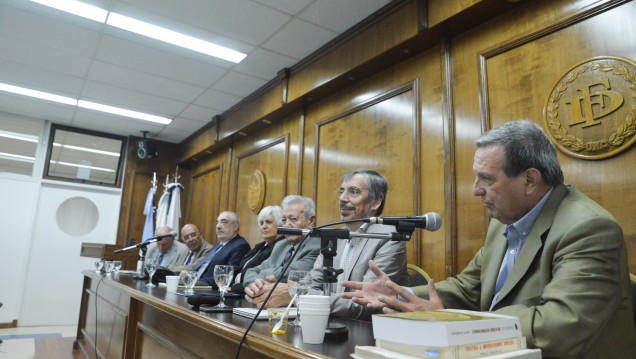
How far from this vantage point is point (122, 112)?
524 centimetres

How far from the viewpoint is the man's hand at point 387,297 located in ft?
3.77

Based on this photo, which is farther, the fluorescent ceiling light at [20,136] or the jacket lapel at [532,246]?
the fluorescent ceiling light at [20,136]

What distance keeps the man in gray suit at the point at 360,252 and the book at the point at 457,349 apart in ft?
1.81

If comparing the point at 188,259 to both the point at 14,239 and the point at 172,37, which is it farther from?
the point at 14,239

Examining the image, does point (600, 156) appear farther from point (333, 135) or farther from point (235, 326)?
point (333, 135)

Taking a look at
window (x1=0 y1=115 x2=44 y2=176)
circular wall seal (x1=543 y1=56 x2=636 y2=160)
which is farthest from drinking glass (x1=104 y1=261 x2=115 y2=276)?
circular wall seal (x1=543 y1=56 x2=636 y2=160)

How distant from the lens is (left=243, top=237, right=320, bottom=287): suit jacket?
2350 millimetres

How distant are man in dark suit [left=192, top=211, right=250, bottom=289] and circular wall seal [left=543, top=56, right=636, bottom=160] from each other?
2337 mm

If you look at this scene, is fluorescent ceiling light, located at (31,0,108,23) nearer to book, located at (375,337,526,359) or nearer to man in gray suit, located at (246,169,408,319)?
man in gray suit, located at (246,169,408,319)

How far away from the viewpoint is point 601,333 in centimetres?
98

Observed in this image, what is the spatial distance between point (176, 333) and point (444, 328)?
4.20 feet

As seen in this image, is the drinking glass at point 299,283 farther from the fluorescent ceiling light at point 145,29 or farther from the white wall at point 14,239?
the white wall at point 14,239

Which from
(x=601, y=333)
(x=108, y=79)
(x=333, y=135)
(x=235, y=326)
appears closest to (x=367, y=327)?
(x=235, y=326)

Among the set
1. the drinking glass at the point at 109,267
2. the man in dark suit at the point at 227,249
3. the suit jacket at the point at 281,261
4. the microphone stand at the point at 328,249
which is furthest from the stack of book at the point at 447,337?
the drinking glass at the point at 109,267
